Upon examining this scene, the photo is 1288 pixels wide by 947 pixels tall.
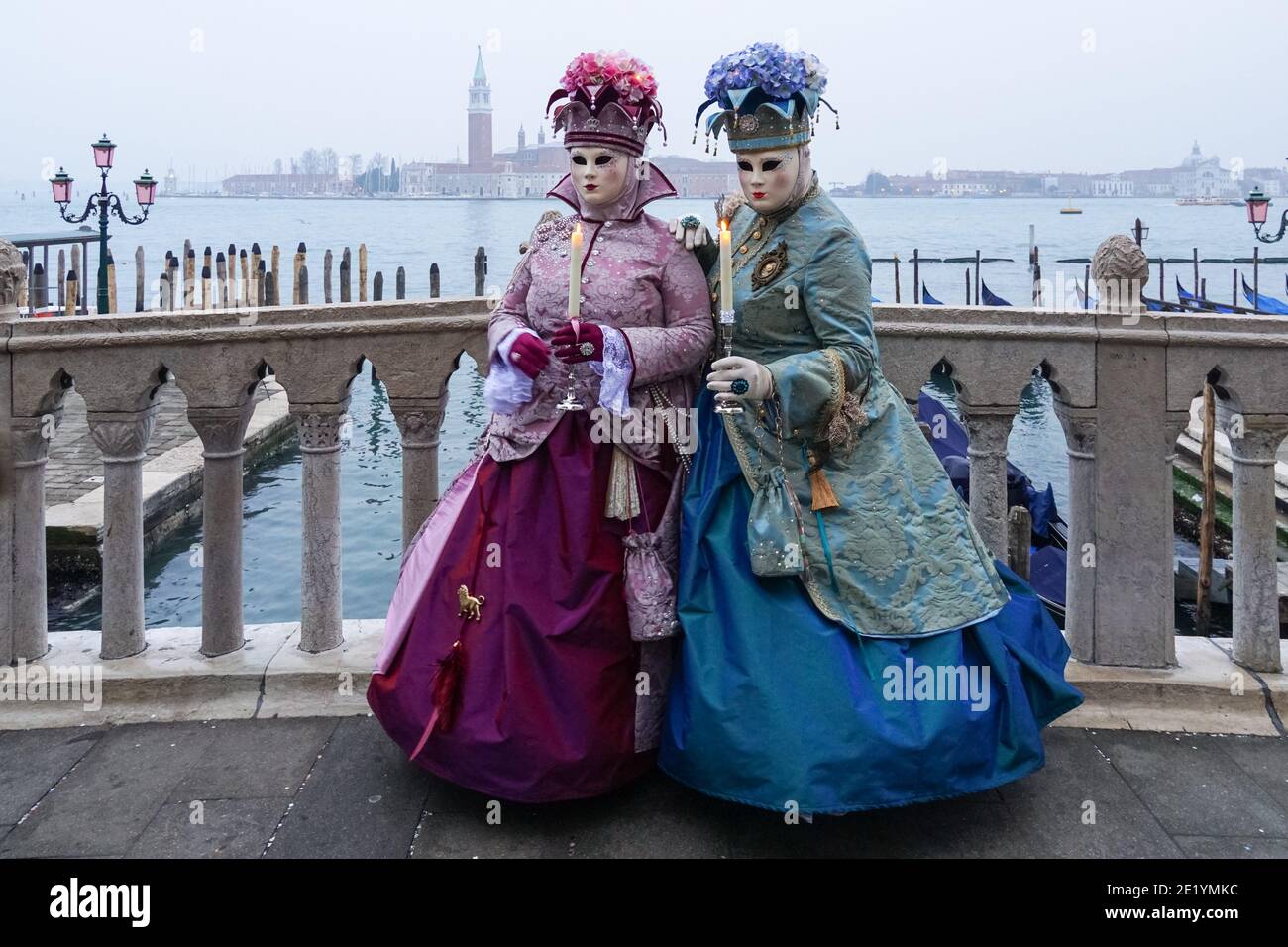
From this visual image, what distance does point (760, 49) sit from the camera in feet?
8.77

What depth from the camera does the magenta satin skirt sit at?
257cm

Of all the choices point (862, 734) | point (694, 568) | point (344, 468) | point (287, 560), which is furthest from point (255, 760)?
point (344, 468)

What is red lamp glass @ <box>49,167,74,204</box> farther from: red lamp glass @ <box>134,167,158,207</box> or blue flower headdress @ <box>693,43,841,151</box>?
blue flower headdress @ <box>693,43,841,151</box>

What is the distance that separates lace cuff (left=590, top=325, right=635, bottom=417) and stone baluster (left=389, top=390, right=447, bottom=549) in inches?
34.5

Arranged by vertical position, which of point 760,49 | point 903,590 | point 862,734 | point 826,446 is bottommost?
point 862,734

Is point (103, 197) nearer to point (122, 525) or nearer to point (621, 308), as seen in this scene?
point (122, 525)

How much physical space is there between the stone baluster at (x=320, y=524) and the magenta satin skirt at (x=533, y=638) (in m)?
0.69

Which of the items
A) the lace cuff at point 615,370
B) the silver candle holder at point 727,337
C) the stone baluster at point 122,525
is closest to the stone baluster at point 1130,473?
the silver candle holder at point 727,337

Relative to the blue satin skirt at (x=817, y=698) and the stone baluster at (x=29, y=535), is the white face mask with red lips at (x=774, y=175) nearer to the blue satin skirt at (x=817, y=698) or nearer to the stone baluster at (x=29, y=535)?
the blue satin skirt at (x=817, y=698)

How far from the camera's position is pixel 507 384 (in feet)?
8.87

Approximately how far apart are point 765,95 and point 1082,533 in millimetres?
1647

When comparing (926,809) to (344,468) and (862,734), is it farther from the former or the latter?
(344,468)

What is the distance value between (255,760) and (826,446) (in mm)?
1688

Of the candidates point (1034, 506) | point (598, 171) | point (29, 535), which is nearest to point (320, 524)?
point (29, 535)
